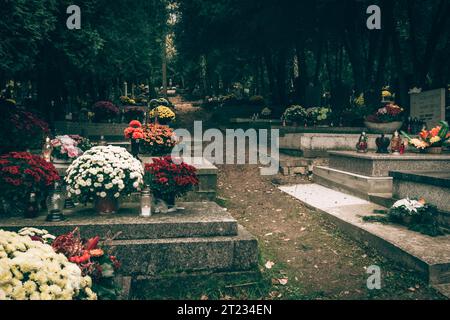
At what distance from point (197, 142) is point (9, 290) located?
13.7 meters

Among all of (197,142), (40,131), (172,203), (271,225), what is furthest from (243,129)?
(172,203)

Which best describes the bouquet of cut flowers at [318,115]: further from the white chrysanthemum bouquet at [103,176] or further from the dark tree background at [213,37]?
the white chrysanthemum bouquet at [103,176]

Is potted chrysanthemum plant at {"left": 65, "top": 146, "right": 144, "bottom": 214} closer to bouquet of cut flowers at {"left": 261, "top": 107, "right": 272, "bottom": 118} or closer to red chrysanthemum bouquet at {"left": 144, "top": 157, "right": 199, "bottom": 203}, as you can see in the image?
red chrysanthemum bouquet at {"left": 144, "top": 157, "right": 199, "bottom": 203}

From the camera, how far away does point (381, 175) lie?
1060 cm

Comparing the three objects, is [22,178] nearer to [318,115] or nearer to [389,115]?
[389,115]

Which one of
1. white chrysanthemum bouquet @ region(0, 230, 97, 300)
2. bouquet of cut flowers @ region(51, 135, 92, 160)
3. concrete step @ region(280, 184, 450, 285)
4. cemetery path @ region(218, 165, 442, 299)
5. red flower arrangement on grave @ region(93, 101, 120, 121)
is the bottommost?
cemetery path @ region(218, 165, 442, 299)

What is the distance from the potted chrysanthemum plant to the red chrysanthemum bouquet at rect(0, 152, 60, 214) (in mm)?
344

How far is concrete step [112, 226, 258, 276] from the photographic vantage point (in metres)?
5.79

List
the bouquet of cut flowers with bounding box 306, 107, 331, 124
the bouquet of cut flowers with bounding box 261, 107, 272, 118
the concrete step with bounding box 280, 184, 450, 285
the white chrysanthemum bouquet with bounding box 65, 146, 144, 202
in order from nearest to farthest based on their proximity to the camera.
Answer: the concrete step with bounding box 280, 184, 450, 285
the white chrysanthemum bouquet with bounding box 65, 146, 144, 202
the bouquet of cut flowers with bounding box 306, 107, 331, 124
the bouquet of cut flowers with bounding box 261, 107, 272, 118

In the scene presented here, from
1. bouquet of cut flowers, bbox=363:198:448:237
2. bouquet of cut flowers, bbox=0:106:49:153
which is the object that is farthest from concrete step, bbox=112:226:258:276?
bouquet of cut flowers, bbox=0:106:49:153

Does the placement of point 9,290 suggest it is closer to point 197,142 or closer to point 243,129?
point 197,142

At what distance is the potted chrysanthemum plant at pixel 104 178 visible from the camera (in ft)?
20.9

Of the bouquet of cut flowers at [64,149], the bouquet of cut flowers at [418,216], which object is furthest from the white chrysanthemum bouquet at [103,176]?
the bouquet of cut flowers at [418,216]

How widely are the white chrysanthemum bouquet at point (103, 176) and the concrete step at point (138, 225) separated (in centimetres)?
36
